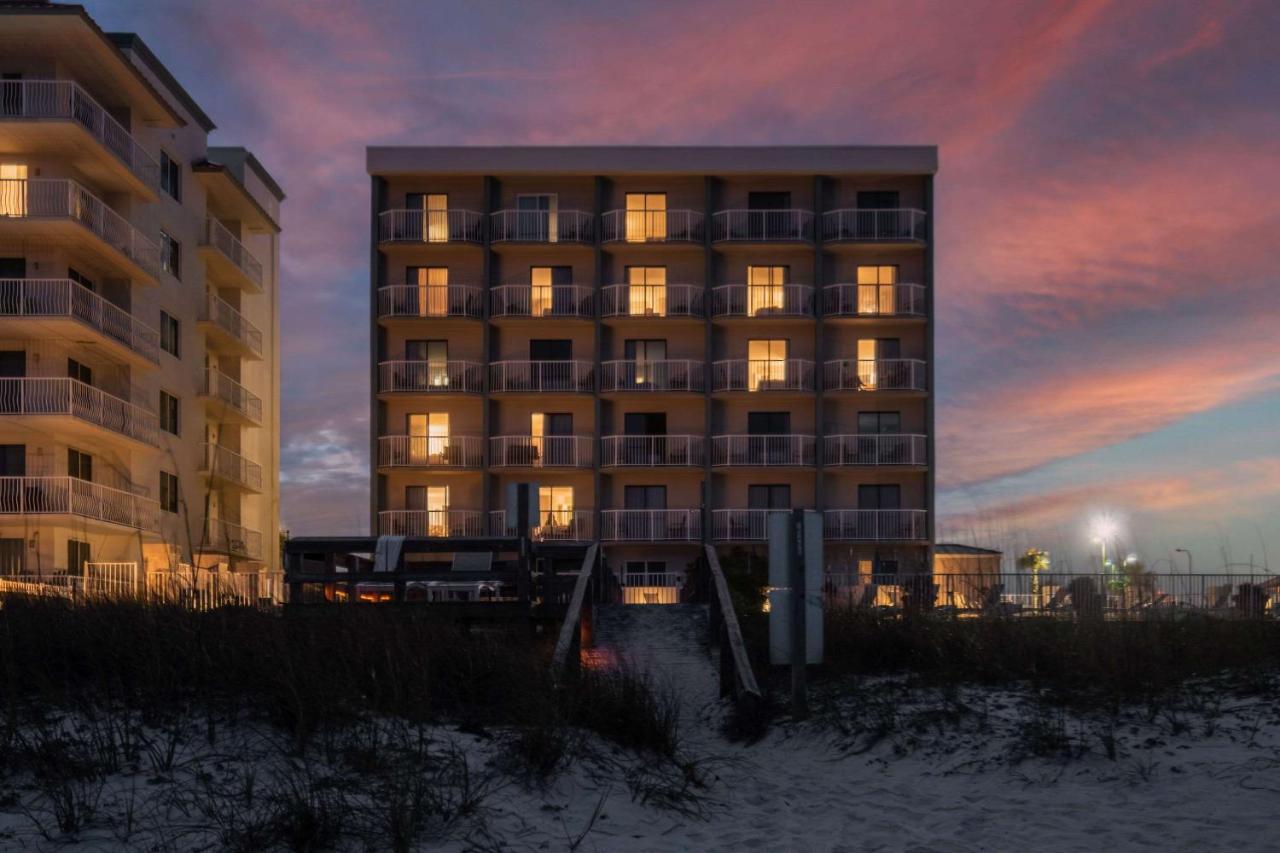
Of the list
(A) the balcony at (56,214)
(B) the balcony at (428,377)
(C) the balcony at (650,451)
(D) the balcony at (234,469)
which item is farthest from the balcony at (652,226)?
(A) the balcony at (56,214)

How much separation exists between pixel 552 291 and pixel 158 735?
136 ft

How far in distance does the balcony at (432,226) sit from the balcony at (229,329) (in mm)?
6610

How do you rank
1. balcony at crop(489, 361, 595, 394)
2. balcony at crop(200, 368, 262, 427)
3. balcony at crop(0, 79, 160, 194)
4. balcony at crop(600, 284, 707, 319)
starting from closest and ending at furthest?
1. balcony at crop(0, 79, 160, 194)
2. balcony at crop(200, 368, 262, 427)
3. balcony at crop(489, 361, 595, 394)
4. balcony at crop(600, 284, 707, 319)

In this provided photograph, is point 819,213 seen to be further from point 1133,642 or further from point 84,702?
point 84,702

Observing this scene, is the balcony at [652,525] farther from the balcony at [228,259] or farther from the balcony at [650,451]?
the balcony at [228,259]

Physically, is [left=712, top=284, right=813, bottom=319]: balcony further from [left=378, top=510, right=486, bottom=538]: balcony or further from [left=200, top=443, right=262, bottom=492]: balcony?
[left=200, top=443, right=262, bottom=492]: balcony

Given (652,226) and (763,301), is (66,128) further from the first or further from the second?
(763,301)

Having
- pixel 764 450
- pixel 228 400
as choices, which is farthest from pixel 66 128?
pixel 764 450

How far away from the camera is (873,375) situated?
163 feet

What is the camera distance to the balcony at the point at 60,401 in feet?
121

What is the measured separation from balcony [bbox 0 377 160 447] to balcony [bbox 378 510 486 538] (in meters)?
10.9

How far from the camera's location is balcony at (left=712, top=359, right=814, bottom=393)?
49406 mm

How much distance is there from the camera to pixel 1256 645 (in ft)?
44.9

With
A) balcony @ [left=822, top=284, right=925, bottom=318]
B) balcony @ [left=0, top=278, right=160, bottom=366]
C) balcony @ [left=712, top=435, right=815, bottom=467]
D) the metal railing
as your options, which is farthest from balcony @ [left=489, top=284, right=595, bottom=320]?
balcony @ [left=0, top=278, right=160, bottom=366]
